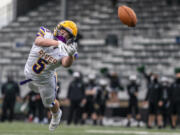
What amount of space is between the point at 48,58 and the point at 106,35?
13.1m

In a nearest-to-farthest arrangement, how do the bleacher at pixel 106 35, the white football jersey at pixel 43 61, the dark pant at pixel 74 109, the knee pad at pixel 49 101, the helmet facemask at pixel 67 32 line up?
the helmet facemask at pixel 67 32
the white football jersey at pixel 43 61
the knee pad at pixel 49 101
the dark pant at pixel 74 109
the bleacher at pixel 106 35

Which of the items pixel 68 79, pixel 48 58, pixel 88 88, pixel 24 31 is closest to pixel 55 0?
pixel 24 31

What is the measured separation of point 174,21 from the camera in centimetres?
1952

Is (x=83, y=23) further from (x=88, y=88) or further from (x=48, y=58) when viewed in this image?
(x=48, y=58)

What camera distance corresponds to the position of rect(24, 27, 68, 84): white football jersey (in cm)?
725

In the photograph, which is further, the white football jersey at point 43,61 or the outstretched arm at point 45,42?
the white football jersey at point 43,61

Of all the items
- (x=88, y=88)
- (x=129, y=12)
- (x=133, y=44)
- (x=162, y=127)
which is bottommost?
(x=162, y=127)

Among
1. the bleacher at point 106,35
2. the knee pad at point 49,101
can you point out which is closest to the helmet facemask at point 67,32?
the knee pad at point 49,101

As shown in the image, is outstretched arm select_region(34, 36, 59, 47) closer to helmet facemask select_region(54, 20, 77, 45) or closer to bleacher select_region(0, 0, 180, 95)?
helmet facemask select_region(54, 20, 77, 45)

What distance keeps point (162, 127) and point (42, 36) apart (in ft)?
27.4

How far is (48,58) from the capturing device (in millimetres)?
7309

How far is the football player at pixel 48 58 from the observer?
6.85 m

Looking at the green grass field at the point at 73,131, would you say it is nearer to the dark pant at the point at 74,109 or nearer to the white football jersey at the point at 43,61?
the dark pant at the point at 74,109

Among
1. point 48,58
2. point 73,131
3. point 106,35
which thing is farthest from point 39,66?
point 106,35
